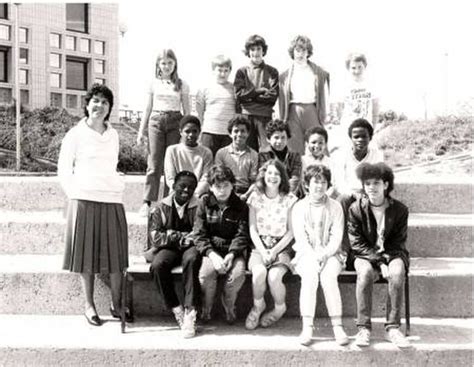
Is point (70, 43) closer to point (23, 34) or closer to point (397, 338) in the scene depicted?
point (23, 34)

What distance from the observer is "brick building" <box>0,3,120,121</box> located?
96.7 feet

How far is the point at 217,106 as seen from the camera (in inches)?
210

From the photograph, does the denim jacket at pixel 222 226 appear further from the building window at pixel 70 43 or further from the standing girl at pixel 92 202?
the building window at pixel 70 43

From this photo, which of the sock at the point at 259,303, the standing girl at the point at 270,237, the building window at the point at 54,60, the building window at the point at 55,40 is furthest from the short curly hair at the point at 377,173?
the building window at the point at 55,40

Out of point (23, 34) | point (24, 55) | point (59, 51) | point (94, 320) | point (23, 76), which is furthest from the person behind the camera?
point (59, 51)

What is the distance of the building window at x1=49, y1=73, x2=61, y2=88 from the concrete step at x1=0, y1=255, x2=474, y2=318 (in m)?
28.5

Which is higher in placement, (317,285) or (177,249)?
(177,249)

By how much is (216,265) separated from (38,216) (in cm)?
207

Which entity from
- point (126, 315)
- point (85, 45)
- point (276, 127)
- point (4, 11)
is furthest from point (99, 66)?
point (126, 315)

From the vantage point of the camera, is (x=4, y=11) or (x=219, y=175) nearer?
(x=219, y=175)

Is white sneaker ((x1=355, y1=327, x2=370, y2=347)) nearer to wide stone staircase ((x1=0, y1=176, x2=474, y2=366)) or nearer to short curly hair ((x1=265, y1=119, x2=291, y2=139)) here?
wide stone staircase ((x1=0, y1=176, x2=474, y2=366))

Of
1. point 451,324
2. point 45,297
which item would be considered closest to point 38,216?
point 45,297

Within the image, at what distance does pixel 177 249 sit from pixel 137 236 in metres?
0.81

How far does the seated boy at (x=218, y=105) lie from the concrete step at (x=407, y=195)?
99cm
